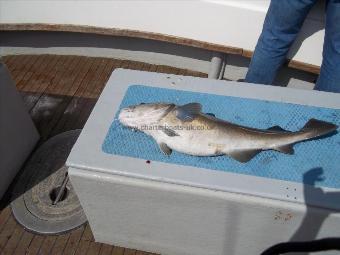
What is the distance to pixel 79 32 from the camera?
15.5ft

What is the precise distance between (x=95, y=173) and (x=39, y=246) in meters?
1.26

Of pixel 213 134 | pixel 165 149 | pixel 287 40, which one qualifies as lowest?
pixel 165 149

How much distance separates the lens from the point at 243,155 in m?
2.21

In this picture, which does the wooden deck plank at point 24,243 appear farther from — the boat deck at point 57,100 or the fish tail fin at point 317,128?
the fish tail fin at point 317,128

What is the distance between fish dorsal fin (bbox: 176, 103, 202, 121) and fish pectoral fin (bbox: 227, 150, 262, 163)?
37 centimetres

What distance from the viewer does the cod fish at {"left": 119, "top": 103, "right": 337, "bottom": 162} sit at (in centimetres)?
222

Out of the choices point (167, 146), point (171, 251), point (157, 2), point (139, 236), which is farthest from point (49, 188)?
point (157, 2)

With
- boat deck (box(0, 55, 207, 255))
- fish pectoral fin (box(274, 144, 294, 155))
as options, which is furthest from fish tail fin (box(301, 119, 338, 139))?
boat deck (box(0, 55, 207, 255))

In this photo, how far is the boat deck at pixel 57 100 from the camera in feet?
9.55

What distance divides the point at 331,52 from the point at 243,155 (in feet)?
6.39

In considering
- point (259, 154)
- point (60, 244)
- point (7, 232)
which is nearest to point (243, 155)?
point (259, 154)

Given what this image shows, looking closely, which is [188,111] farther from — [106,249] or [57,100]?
[57,100]

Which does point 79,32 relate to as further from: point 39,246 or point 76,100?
point 39,246

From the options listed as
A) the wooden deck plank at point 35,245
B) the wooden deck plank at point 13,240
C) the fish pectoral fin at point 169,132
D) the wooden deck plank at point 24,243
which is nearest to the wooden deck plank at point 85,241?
the wooden deck plank at point 35,245
